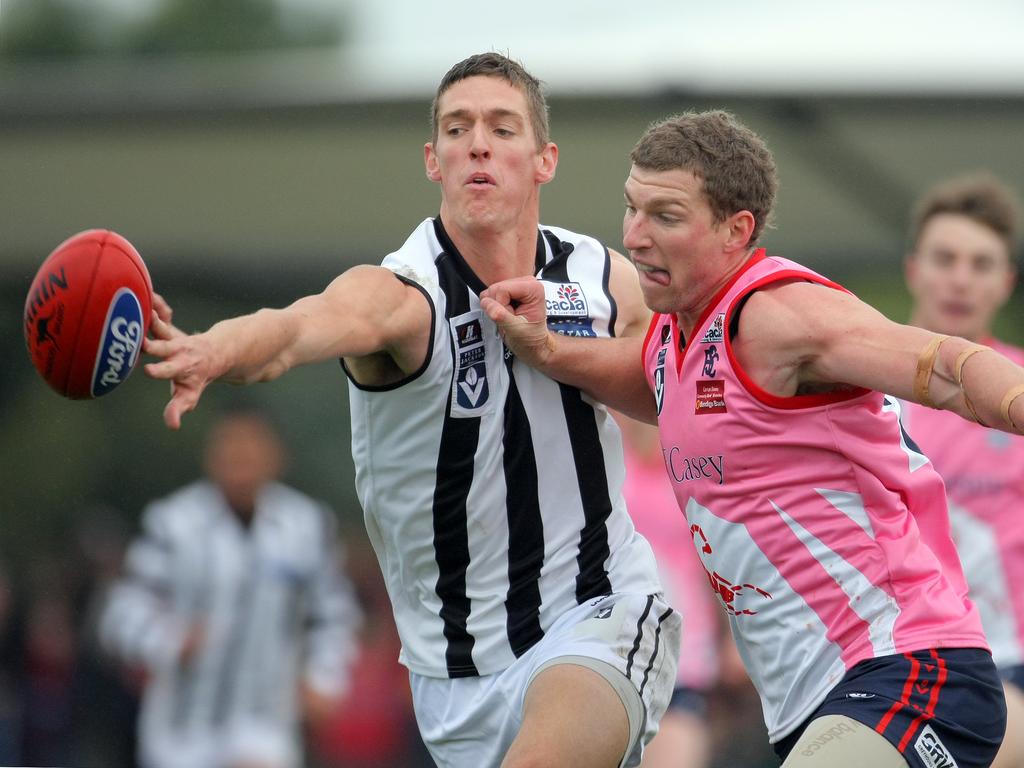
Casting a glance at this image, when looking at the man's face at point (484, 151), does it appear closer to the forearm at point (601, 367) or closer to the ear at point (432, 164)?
the ear at point (432, 164)

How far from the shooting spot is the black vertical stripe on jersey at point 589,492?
5.05 m

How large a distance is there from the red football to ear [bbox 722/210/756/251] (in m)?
1.63

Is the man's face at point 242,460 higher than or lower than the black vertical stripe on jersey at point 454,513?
higher

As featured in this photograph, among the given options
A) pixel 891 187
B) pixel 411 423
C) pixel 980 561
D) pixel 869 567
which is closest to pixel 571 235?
pixel 411 423

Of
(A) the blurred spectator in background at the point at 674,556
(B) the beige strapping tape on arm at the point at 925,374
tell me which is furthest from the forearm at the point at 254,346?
(A) the blurred spectator in background at the point at 674,556

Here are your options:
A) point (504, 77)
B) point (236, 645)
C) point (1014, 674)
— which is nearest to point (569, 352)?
point (504, 77)

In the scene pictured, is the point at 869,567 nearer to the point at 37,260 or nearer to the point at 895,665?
the point at 895,665

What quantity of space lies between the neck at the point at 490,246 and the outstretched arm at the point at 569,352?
0.26 m

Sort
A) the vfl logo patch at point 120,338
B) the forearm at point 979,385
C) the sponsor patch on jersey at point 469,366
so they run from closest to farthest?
the forearm at point 979,385
the vfl logo patch at point 120,338
the sponsor patch on jersey at point 469,366

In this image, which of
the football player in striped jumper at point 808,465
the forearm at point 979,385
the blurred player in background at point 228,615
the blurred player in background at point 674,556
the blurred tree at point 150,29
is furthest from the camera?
the blurred tree at point 150,29

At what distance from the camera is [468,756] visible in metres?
5.17

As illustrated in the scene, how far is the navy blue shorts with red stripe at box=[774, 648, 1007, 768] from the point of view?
13.1 ft

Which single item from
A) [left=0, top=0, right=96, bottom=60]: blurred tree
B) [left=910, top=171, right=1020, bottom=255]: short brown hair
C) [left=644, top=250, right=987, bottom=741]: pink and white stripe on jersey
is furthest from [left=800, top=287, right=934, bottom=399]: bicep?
[left=0, top=0, right=96, bottom=60]: blurred tree

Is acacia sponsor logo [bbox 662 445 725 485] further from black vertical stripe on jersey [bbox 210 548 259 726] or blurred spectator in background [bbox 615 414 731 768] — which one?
black vertical stripe on jersey [bbox 210 548 259 726]
